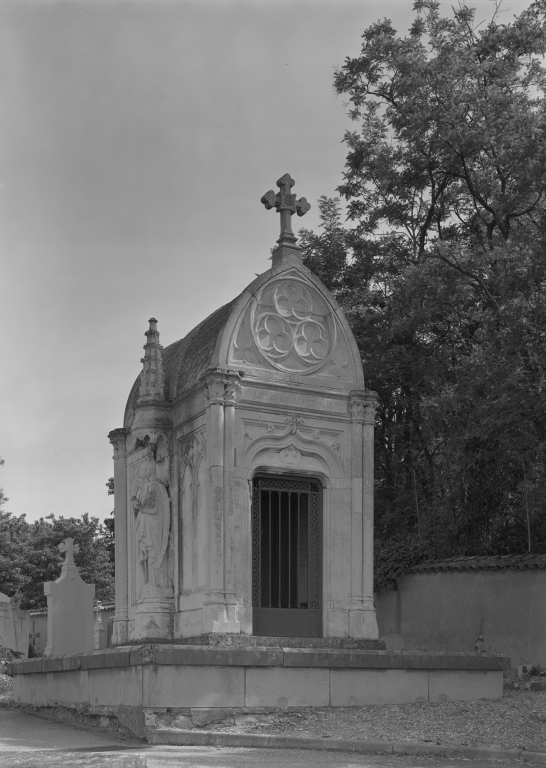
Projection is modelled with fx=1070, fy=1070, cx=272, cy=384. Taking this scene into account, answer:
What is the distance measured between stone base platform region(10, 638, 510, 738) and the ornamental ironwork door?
2.78 feet

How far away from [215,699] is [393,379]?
12.1 meters

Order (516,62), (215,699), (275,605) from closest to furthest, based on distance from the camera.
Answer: (215,699), (275,605), (516,62)

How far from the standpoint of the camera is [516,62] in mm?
22781

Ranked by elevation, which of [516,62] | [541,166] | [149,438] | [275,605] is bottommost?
[275,605]

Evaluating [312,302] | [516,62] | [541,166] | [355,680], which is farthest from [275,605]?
[516,62]

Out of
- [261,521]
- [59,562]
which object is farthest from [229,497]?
[59,562]

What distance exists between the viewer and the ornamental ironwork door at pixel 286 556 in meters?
13.9

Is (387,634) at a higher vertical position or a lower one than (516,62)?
lower

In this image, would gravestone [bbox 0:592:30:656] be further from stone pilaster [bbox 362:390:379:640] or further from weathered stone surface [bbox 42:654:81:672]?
stone pilaster [bbox 362:390:379:640]

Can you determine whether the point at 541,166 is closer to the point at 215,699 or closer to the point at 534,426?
the point at 534,426

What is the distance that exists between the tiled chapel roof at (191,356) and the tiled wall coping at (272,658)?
363cm

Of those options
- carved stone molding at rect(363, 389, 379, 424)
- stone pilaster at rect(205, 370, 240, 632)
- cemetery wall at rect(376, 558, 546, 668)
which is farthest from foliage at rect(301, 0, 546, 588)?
stone pilaster at rect(205, 370, 240, 632)

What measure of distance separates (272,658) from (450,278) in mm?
10895

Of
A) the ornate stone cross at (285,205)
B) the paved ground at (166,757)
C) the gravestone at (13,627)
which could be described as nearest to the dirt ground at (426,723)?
the paved ground at (166,757)
